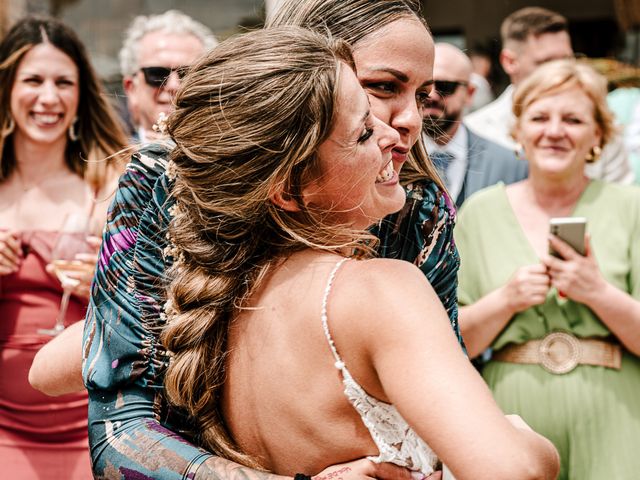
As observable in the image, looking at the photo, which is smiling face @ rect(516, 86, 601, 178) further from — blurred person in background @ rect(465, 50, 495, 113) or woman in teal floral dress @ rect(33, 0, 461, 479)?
blurred person in background @ rect(465, 50, 495, 113)

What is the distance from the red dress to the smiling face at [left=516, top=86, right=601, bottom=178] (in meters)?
1.93

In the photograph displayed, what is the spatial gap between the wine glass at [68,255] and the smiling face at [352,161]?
1755 mm

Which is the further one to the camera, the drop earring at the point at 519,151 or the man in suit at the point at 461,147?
the man in suit at the point at 461,147

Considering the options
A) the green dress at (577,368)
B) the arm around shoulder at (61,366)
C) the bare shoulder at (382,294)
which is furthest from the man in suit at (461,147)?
the bare shoulder at (382,294)

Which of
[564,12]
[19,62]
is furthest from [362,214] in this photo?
[564,12]

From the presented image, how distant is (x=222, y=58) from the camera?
1821mm

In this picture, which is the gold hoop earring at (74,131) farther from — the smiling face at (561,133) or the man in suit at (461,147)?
the smiling face at (561,133)

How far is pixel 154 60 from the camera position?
14.9ft

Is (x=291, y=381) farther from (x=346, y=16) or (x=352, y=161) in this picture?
(x=346, y=16)

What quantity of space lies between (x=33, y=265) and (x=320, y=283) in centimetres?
221

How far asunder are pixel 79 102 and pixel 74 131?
127mm

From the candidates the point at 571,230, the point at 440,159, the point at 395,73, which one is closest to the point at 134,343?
the point at 395,73

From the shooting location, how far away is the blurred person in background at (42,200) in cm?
349

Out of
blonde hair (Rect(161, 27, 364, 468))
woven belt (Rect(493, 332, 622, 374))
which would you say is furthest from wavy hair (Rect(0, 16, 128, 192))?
blonde hair (Rect(161, 27, 364, 468))
